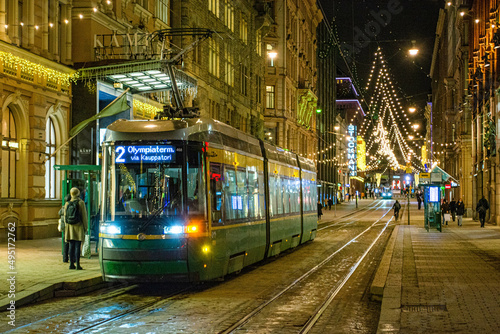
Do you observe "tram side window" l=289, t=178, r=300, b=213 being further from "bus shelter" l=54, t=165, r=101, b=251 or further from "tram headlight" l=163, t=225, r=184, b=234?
"tram headlight" l=163, t=225, r=184, b=234

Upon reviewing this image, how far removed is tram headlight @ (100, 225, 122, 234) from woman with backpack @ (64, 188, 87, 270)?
8.19 ft

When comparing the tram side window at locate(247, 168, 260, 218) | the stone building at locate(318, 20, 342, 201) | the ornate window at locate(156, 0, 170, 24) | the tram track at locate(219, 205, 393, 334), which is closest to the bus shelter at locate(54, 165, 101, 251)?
the tram side window at locate(247, 168, 260, 218)

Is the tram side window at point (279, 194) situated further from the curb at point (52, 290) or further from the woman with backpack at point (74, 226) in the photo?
the curb at point (52, 290)

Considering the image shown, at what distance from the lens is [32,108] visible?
24.2 meters

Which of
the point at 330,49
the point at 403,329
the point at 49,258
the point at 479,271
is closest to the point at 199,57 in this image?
the point at 49,258

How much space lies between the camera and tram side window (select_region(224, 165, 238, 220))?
1445 cm

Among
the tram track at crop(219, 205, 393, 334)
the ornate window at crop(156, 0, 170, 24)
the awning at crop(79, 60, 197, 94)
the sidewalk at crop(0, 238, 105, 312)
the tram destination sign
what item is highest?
the ornate window at crop(156, 0, 170, 24)

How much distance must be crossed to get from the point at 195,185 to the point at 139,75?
15.2 m

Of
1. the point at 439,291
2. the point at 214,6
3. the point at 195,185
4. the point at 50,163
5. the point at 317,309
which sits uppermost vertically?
the point at 214,6

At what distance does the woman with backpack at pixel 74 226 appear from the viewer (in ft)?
50.2

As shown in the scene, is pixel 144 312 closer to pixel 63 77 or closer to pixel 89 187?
pixel 89 187

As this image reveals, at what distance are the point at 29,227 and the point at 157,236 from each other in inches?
493

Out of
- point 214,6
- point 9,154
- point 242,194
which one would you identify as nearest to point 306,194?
point 242,194

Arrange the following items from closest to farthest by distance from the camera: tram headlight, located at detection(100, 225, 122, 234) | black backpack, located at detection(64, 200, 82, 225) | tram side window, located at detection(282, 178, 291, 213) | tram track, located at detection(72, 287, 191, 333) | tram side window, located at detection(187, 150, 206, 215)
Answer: tram track, located at detection(72, 287, 191, 333) → tram headlight, located at detection(100, 225, 122, 234) → tram side window, located at detection(187, 150, 206, 215) → black backpack, located at detection(64, 200, 82, 225) → tram side window, located at detection(282, 178, 291, 213)
